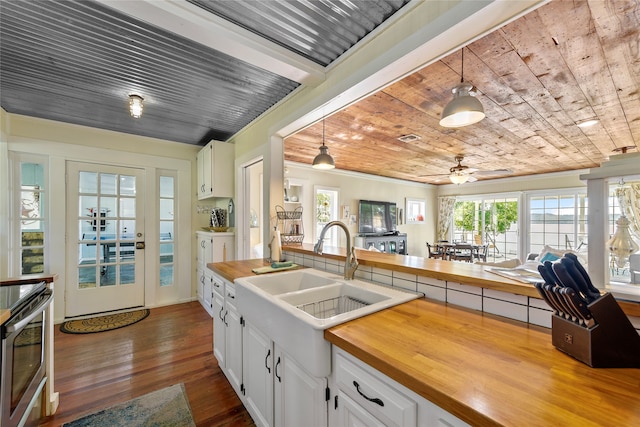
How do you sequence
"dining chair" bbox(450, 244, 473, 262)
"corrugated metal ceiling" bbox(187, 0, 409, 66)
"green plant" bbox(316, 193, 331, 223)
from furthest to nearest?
1. "dining chair" bbox(450, 244, 473, 262)
2. "green plant" bbox(316, 193, 331, 223)
3. "corrugated metal ceiling" bbox(187, 0, 409, 66)

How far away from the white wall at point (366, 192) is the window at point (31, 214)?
3.09 meters

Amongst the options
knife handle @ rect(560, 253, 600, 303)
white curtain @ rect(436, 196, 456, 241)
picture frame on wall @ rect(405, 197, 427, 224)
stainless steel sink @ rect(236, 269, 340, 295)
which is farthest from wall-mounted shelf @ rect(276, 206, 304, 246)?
white curtain @ rect(436, 196, 456, 241)

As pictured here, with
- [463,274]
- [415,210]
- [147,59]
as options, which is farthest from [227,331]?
[415,210]

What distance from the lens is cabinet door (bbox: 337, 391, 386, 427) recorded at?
2.74 feet

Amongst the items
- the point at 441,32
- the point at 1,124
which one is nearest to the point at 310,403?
the point at 441,32

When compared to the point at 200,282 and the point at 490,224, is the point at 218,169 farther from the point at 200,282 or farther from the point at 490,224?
the point at 490,224

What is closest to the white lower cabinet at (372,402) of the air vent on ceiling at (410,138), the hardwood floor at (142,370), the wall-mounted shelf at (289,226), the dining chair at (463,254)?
the hardwood floor at (142,370)

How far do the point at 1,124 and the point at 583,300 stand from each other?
181 inches

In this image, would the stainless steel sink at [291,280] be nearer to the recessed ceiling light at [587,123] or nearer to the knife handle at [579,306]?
the knife handle at [579,306]

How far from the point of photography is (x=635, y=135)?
308 centimetres

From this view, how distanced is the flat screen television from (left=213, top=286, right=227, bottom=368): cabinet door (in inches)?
148

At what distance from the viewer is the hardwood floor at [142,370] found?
1.77 metres

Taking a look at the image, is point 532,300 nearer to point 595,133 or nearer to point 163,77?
point 163,77

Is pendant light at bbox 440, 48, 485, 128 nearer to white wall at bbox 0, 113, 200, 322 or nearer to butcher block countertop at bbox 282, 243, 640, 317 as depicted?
butcher block countertop at bbox 282, 243, 640, 317
